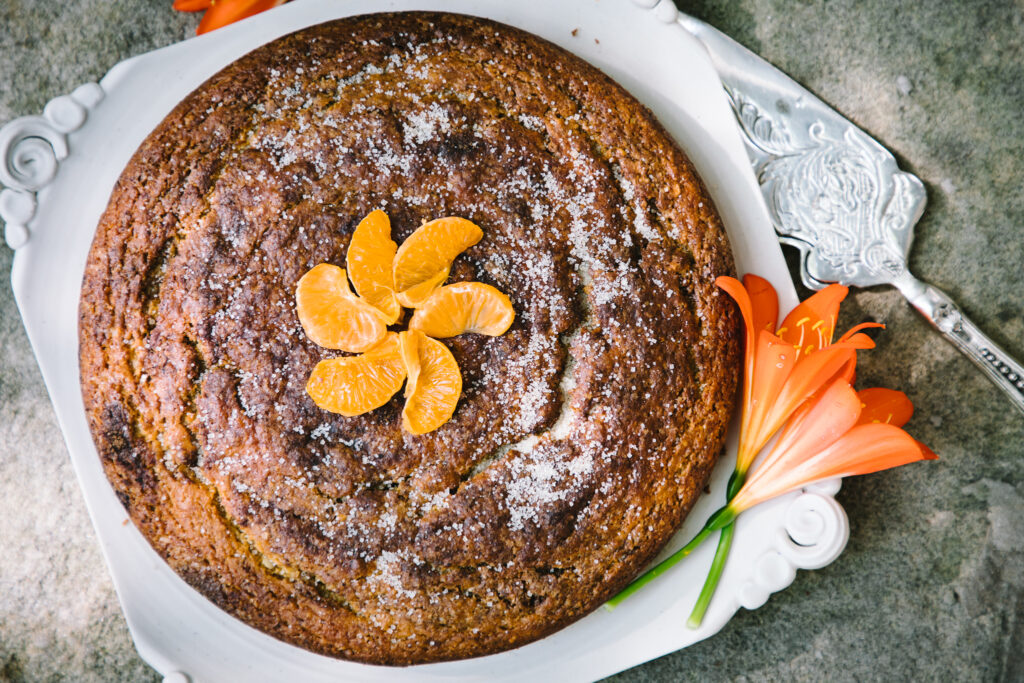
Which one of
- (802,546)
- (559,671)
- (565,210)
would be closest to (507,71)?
(565,210)

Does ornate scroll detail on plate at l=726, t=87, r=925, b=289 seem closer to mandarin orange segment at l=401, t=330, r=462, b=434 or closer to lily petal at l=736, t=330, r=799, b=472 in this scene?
lily petal at l=736, t=330, r=799, b=472

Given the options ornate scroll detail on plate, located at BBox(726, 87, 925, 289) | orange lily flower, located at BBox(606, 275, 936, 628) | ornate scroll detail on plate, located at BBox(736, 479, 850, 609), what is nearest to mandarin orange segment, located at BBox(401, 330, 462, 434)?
orange lily flower, located at BBox(606, 275, 936, 628)

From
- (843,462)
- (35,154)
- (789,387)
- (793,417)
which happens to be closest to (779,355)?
(789,387)

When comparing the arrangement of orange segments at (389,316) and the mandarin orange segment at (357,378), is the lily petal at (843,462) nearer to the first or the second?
the arrangement of orange segments at (389,316)

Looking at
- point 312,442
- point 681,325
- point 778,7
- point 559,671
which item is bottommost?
point 559,671

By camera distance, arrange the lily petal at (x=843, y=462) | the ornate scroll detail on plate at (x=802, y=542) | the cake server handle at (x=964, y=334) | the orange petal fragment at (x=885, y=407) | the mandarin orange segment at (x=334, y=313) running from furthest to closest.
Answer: the cake server handle at (x=964, y=334) → the orange petal fragment at (x=885, y=407) → the ornate scroll detail on plate at (x=802, y=542) → the lily petal at (x=843, y=462) → the mandarin orange segment at (x=334, y=313)

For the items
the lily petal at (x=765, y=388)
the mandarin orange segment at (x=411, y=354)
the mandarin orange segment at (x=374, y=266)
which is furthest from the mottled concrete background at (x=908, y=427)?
the mandarin orange segment at (x=411, y=354)

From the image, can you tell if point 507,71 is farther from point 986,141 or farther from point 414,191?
point 986,141
